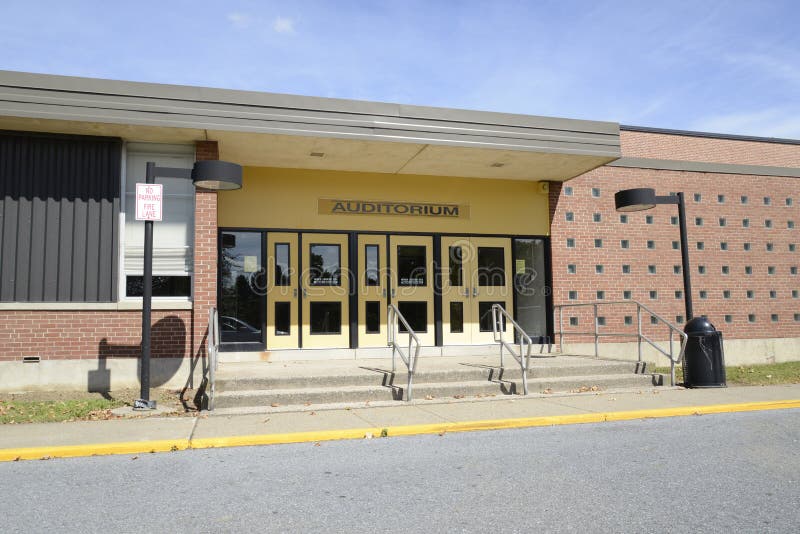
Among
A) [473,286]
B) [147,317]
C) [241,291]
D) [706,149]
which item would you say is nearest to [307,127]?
[241,291]

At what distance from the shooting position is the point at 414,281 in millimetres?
13250

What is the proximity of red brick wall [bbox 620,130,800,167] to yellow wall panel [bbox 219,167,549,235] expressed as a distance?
2.77 meters

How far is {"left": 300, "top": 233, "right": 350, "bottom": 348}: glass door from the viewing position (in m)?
12.5

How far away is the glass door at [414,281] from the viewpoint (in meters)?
13.1

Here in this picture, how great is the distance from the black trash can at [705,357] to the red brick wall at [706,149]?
549 cm

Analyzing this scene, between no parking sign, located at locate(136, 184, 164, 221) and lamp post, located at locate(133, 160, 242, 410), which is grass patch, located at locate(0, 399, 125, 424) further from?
no parking sign, located at locate(136, 184, 164, 221)

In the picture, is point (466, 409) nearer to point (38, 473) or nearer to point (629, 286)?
point (38, 473)

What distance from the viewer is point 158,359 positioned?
34.1 feet

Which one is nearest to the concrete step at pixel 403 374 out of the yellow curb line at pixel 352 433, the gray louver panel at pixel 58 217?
the yellow curb line at pixel 352 433

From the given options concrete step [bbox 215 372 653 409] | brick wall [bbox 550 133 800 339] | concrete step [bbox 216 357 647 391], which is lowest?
concrete step [bbox 215 372 653 409]

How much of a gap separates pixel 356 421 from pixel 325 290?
5071 mm

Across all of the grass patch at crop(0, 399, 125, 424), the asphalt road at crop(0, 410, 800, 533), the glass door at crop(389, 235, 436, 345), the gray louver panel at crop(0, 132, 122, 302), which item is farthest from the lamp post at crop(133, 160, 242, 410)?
the glass door at crop(389, 235, 436, 345)

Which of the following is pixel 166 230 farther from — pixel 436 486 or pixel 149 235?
pixel 436 486

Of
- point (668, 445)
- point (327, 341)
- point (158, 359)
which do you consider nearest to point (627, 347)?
point (327, 341)
